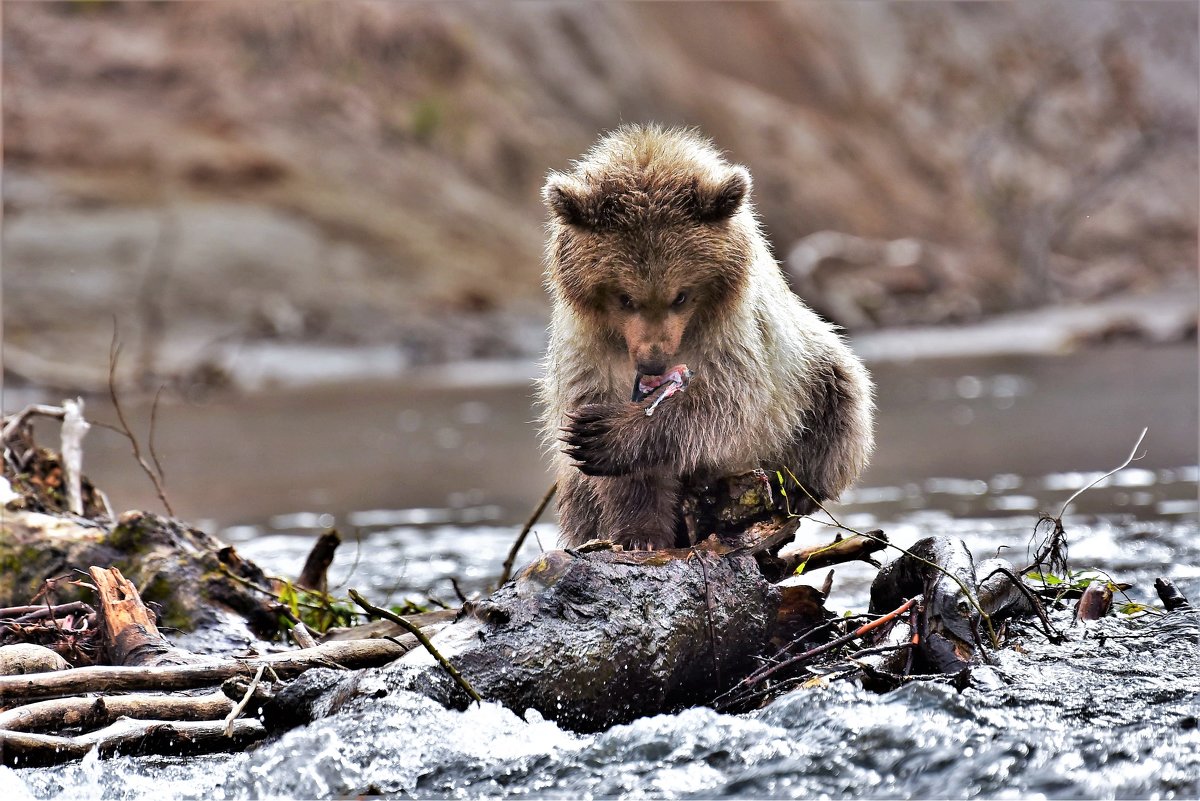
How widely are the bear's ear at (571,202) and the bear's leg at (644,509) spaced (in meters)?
1.04

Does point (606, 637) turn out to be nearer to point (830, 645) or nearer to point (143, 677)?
point (830, 645)

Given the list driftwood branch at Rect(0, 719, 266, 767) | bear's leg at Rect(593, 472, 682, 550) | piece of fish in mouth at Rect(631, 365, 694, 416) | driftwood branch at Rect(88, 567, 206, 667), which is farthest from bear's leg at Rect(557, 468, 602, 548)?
driftwood branch at Rect(0, 719, 266, 767)

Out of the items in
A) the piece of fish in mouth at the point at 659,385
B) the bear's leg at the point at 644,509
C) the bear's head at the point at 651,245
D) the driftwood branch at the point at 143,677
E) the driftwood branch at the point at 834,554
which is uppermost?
the bear's head at the point at 651,245

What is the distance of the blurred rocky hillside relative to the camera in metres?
20.8

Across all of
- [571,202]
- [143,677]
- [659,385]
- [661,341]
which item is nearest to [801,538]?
[659,385]

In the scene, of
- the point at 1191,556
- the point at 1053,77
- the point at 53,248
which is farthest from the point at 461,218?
the point at 1191,556

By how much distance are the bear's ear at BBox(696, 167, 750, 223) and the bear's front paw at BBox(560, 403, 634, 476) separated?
2.66 ft

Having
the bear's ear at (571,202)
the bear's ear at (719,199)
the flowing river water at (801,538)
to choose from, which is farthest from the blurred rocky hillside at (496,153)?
the bear's ear at (719,199)

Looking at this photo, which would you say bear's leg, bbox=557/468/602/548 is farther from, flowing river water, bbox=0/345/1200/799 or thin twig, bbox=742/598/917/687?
thin twig, bbox=742/598/917/687

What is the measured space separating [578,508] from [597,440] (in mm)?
667

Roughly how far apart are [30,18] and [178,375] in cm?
1139

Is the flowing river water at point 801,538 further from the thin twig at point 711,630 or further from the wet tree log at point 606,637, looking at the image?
the thin twig at point 711,630

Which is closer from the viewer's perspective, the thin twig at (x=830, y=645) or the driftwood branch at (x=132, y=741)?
the driftwood branch at (x=132, y=741)

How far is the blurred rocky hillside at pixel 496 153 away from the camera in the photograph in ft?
68.3
